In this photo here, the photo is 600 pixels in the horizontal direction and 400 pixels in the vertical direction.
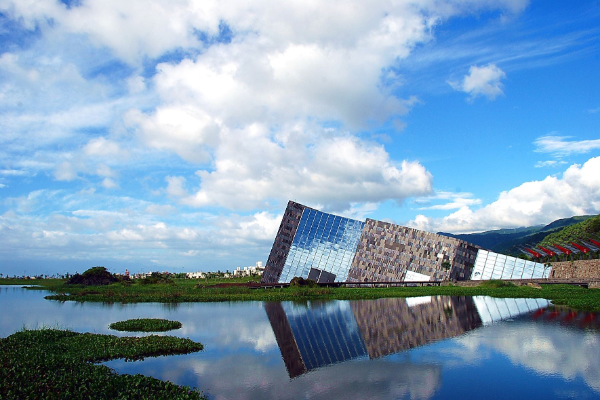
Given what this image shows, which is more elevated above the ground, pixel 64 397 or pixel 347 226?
pixel 347 226

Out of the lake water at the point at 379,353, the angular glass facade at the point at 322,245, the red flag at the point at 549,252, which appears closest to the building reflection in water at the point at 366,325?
the lake water at the point at 379,353

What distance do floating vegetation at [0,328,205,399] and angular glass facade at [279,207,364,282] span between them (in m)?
47.0

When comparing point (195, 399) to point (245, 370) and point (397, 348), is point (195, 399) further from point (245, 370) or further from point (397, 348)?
point (397, 348)

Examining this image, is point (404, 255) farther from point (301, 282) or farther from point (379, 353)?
point (379, 353)

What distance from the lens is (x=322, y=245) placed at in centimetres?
6931

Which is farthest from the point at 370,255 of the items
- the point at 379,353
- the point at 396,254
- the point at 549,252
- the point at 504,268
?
the point at 379,353

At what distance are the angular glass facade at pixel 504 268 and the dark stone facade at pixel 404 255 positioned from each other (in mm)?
1264

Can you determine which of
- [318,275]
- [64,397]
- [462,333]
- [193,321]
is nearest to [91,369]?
[64,397]

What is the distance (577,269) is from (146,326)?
196 feet

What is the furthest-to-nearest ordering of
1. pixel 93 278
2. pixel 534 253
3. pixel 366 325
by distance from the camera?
pixel 534 253 < pixel 93 278 < pixel 366 325

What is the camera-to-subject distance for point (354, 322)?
88.5ft

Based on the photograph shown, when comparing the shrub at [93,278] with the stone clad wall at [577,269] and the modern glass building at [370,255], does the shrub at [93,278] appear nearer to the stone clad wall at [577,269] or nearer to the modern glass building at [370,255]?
the modern glass building at [370,255]

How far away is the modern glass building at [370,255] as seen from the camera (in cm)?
6612

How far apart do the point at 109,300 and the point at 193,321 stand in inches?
823
